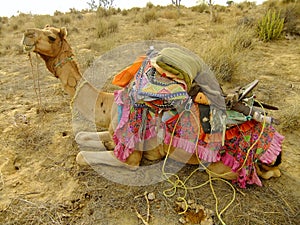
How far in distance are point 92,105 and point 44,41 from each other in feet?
2.16

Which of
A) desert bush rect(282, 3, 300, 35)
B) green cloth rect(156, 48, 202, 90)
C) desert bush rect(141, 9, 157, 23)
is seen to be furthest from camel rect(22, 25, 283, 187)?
desert bush rect(141, 9, 157, 23)

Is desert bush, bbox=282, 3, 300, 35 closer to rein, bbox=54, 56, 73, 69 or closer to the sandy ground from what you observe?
the sandy ground

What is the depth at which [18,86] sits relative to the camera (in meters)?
4.71

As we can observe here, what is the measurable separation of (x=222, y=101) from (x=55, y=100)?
9.02 ft

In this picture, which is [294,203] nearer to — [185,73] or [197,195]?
[197,195]

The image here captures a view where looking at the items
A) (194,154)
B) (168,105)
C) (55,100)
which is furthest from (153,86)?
(55,100)

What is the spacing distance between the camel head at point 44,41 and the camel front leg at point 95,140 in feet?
3.20

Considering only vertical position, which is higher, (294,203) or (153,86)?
(153,86)

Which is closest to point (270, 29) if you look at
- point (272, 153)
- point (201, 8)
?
point (272, 153)

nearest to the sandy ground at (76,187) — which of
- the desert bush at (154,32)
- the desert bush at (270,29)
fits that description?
→ the desert bush at (270,29)

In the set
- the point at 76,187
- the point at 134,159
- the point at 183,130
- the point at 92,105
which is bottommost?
the point at 76,187

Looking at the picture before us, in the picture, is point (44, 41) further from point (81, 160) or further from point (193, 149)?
point (193, 149)

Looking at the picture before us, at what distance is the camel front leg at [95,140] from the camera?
290cm

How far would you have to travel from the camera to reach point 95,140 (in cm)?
295
